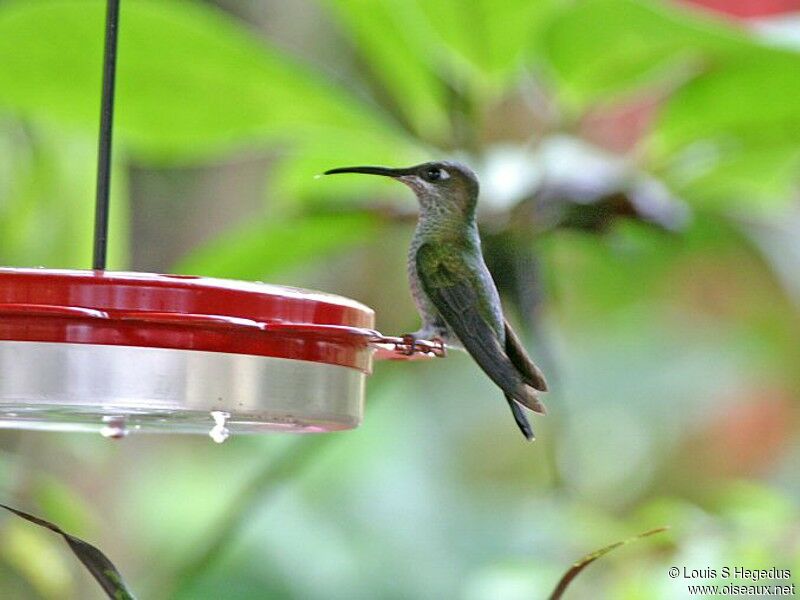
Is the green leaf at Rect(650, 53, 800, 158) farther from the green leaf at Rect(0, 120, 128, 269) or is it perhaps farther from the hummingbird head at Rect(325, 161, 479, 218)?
the green leaf at Rect(0, 120, 128, 269)

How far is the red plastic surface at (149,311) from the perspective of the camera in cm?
89

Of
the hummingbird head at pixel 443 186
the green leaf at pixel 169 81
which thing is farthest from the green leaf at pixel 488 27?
the hummingbird head at pixel 443 186

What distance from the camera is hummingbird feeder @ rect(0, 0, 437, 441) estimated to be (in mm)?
896

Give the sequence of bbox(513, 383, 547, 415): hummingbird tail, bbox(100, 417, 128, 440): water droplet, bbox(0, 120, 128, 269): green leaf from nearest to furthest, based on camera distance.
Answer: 1. bbox(513, 383, 547, 415): hummingbird tail
2. bbox(100, 417, 128, 440): water droplet
3. bbox(0, 120, 128, 269): green leaf

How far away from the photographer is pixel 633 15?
58.3 inches

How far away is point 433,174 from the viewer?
1.18 metres

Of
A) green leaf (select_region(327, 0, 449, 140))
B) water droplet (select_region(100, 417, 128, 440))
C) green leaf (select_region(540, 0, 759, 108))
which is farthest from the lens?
green leaf (select_region(327, 0, 449, 140))

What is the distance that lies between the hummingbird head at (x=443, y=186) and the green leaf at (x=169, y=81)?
1.98 feet

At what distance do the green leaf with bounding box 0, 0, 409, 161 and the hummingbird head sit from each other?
60cm

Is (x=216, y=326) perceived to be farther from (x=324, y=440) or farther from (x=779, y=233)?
(x=779, y=233)

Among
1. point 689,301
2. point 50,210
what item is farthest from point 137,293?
point 689,301

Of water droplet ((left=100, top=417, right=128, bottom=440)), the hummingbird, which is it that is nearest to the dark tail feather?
the hummingbird

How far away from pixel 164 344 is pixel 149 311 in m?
0.03

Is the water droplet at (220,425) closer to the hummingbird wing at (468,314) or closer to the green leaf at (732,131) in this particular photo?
the hummingbird wing at (468,314)
